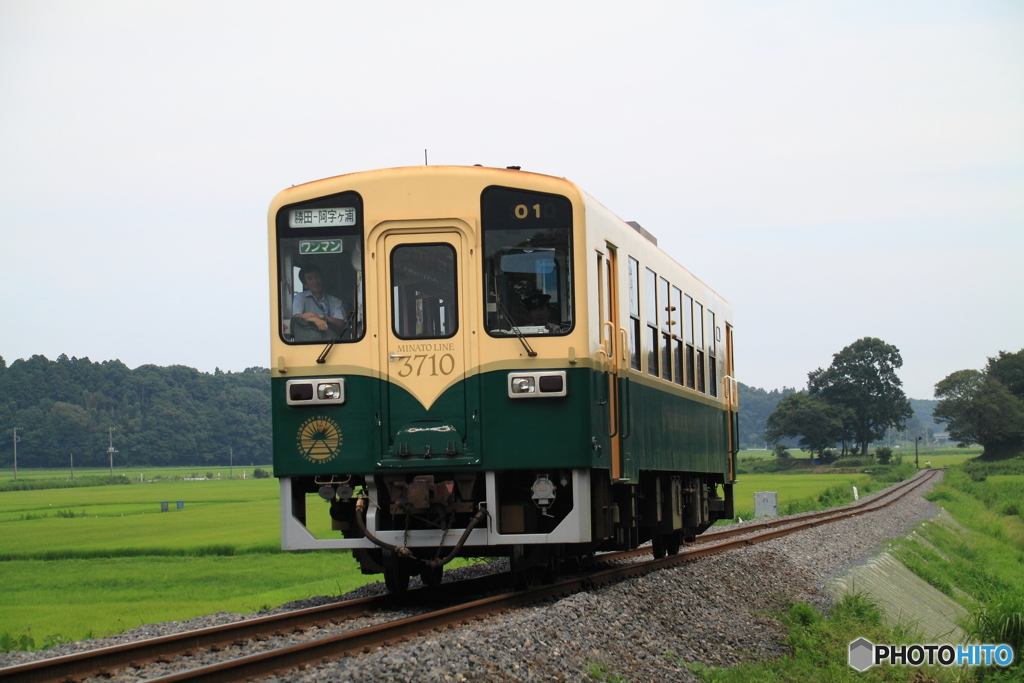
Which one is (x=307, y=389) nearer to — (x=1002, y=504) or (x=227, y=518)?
(x=227, y=518)

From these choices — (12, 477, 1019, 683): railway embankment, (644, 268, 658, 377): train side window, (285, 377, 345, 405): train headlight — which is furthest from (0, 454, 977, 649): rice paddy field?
(644, 268, 658, 377): train side window

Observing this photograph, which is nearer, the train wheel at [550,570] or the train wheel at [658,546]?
the train wheel at [550,570]

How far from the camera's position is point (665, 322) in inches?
482

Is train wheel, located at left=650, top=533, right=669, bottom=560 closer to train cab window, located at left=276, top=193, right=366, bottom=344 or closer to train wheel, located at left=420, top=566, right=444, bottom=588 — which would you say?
train wheel, located at left=420, top=566, right=444, bottom=588

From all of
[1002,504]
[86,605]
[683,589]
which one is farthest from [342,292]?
[1002,504]

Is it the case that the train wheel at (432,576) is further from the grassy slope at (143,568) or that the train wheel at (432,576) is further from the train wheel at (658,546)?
the train wheel at (658,546)

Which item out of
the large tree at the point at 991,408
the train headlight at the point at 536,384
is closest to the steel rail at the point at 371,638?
the train headlight at the point at 536,384

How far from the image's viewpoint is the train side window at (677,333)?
12578 mm

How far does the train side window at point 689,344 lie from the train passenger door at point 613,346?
135 inches

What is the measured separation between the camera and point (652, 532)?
13.2 meters

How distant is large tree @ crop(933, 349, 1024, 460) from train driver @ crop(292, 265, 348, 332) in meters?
113

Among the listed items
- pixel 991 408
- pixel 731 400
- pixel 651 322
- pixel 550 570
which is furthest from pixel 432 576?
pixel 991 408

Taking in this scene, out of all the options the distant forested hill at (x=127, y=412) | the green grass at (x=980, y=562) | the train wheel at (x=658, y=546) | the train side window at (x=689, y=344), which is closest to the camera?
the green grass at (x=980, y=562)

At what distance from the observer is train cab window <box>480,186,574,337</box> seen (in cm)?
899
